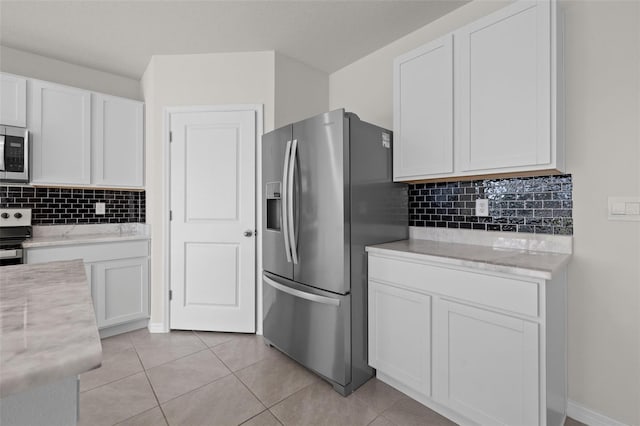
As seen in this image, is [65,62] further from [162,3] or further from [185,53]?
[162,3]

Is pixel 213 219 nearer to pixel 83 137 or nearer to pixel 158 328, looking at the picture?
pixel 158 328

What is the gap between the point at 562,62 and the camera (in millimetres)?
1809

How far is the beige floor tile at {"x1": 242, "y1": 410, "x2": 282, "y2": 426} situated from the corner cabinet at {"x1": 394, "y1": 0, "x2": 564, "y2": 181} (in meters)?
1.72

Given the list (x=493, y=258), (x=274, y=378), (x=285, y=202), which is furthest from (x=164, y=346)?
(x=493, y=258)

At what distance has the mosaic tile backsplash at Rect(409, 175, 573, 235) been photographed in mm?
1854

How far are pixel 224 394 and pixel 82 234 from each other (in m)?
2.34

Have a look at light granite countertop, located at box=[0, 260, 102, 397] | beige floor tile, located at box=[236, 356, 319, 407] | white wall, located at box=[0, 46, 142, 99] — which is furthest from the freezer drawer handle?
white wall, located at box=[0, 46, 142, 99]

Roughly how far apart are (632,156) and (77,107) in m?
4.11

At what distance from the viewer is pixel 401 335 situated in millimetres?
1914

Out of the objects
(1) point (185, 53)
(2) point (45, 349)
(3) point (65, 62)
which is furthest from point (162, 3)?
(2) point (45, 349)

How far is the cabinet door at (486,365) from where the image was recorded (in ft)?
4.61

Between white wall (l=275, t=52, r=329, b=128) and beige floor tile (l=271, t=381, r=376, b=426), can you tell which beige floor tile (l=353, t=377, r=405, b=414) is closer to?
beige floor tile (l=271, t=381, r=376, b=426)

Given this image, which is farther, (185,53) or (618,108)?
(185,53)

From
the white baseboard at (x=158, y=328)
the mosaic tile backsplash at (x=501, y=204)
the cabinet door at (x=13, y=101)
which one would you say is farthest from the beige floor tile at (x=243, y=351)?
the cabinet door at (x=13, y=101)
